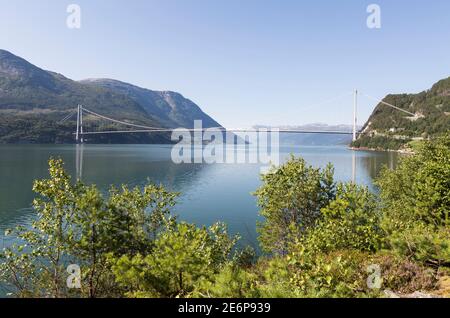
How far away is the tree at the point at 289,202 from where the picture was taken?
20312 millimetres

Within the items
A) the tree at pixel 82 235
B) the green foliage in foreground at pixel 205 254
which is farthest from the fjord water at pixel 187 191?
the green foliage in foreground at pixel 205 254

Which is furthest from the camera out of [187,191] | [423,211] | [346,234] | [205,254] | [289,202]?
[187,191]

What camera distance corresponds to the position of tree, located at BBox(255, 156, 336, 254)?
20.3 m

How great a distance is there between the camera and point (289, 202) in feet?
66.4

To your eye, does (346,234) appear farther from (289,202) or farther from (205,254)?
(289,202)

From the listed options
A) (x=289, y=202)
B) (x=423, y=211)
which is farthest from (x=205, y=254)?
(x=423, y=211)

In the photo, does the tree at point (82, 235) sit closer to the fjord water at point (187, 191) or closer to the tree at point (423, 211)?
the fjord water at point (187, 191)

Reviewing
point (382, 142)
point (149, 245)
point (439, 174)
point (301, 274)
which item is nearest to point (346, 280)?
point (301, 274)

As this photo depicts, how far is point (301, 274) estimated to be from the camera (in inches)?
281

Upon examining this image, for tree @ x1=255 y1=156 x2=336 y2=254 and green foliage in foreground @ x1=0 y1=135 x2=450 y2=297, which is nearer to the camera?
green foliage in foreground @ x1=0 y1=135 x2=450 y2=297

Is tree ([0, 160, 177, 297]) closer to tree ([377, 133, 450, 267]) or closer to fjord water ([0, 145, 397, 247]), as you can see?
fjord water ([0, 145, 397, 247])

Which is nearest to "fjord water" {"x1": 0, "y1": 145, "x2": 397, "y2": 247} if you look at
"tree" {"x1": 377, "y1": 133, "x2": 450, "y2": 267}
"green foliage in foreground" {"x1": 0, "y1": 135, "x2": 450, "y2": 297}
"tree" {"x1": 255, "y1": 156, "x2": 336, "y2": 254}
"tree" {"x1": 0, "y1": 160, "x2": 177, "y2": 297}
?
"tree" {"x1": 0, "y1": 160, "x2": 177, "y2": 297}
